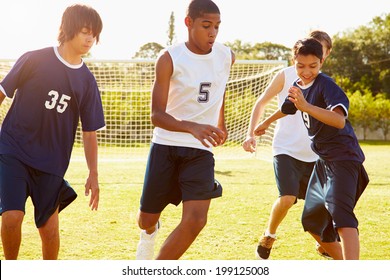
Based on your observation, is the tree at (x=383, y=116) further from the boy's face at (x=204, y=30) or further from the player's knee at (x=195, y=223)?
the player's knee at (x=195, y=223)

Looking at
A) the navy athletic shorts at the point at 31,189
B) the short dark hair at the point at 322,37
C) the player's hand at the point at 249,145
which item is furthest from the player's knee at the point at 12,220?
the short dark hair at the point at 322,37

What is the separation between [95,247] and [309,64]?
262cm

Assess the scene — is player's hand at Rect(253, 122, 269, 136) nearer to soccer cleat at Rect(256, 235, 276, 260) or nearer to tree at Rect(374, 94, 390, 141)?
soccer cleat at Rect(256, 235, 276, 260)

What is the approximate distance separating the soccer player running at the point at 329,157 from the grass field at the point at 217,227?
106cm

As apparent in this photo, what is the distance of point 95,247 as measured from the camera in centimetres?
570

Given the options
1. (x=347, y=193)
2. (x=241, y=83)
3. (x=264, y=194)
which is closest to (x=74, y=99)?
(x=347, y=193)

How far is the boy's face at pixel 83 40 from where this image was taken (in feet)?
13.6

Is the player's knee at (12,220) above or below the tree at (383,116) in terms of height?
above

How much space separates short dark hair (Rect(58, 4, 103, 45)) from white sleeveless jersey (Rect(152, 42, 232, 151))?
504mm

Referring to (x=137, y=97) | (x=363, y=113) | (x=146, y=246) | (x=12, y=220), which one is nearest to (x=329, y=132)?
(x=146, y=246)

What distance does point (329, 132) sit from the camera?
430cm

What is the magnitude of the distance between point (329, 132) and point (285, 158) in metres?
1.29

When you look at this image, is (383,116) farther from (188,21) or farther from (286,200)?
(188,21)
